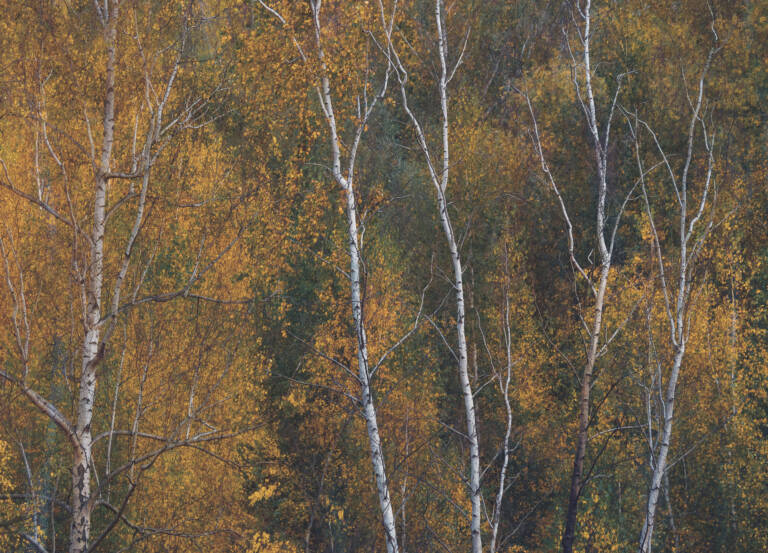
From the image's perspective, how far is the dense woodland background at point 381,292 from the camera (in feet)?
31.3

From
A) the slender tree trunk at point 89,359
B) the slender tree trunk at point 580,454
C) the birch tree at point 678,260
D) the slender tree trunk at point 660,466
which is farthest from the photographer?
the birch tree at point 678,260

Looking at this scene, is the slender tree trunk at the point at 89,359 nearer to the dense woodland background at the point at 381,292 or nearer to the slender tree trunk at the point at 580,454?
the dense woodland background at the point at 381,292

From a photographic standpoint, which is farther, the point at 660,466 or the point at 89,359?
the point at 660,466

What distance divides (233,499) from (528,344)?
10.6m

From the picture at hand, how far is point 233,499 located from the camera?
53.1 ft

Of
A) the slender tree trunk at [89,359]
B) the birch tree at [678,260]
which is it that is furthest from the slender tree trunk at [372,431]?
the birch tree at [678,260]

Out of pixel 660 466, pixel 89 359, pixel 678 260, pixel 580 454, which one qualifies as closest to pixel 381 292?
pixel 678 260

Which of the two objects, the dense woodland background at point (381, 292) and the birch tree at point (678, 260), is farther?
the birch tree at point (678, 260)

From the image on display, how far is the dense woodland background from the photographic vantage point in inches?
376

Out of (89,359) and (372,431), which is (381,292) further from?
(89,359)

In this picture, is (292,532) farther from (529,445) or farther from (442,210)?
(442,210)

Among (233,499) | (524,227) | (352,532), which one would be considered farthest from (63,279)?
(524,227)

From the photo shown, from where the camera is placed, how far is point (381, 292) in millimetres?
19047

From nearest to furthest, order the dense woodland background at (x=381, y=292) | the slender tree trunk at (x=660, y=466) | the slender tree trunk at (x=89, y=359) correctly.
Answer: the slender tree trunk at (x=89, y=359) → the dense woodland background at (x=381, y=292) → the slender tree trunk at (x=660, y=466)
